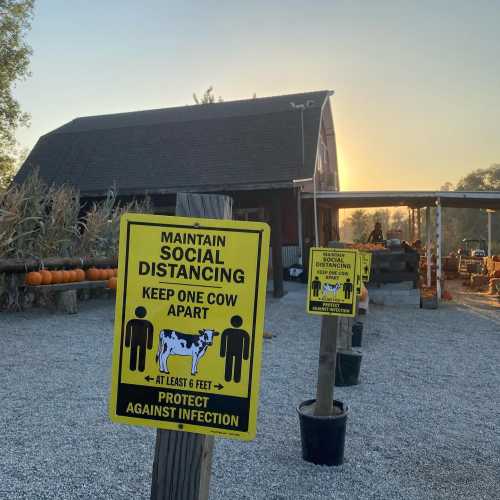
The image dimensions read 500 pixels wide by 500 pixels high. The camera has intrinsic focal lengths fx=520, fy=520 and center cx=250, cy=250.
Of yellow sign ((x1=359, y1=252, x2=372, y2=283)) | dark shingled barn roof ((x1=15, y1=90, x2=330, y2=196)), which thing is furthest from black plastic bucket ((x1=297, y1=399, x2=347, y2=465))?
dark shingled barn roof ((x1=15, y1=90, x2=330, y2=196))

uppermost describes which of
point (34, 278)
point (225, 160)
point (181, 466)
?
point (225, 160)

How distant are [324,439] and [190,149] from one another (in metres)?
15.0

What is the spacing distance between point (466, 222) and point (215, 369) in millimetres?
48895

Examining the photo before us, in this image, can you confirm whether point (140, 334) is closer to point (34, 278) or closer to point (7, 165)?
point (34, 278)

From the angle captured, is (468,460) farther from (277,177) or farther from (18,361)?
(277,177)

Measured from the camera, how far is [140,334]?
1560mm

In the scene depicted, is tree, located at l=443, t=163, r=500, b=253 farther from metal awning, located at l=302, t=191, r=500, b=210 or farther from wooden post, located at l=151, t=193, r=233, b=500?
wooden post, located at l=151, t=193, r=233, b=500

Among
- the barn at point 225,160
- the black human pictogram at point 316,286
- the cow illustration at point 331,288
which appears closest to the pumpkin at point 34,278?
the barn at point 225,160

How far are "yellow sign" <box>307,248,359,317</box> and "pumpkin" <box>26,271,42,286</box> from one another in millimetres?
6364

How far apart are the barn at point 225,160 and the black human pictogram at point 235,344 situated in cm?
1175

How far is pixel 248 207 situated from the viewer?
1758cm

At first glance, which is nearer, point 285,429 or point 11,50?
point 285,429

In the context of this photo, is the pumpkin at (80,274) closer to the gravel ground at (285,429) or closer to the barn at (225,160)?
the gravel ground at (285,429)

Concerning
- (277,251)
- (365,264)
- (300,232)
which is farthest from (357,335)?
(300,232)
